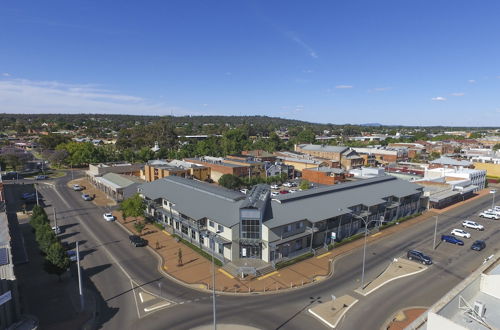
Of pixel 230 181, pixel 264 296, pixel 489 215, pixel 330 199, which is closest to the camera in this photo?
pixel 264 296

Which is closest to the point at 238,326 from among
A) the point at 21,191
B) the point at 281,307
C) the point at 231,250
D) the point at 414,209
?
the point at 281,307

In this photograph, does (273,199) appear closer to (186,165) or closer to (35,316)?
(35,316)

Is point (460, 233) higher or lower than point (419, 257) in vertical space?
lower

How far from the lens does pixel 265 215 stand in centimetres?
4125

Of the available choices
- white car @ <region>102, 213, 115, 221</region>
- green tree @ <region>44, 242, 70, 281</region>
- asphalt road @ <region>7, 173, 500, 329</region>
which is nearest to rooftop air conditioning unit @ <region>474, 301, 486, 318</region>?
asphalt road @ <region>7, 173, 500, 329</region>

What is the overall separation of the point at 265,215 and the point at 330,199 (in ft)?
49.2

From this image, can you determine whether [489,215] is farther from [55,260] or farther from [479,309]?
[55,260]

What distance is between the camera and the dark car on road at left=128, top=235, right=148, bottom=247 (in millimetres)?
46750

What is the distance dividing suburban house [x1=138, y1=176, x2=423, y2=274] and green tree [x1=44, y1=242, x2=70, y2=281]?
1673cm

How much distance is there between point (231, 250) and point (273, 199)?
10.5 meters

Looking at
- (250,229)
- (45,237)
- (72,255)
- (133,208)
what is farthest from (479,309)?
(133,208)

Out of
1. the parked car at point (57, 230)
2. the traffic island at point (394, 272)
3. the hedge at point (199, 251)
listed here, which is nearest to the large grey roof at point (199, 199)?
the hedge at point (199, 251)

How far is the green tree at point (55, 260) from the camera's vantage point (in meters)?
34.6

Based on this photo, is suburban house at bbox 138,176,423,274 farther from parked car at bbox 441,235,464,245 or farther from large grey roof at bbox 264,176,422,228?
parked car at bbox 441,235,464,245
